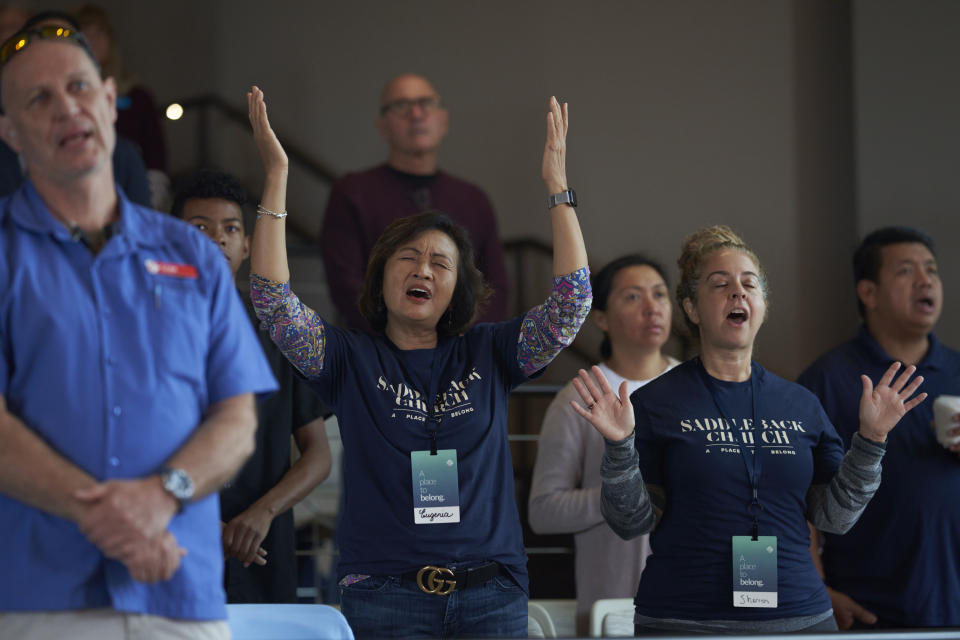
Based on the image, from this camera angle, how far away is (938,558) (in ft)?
9.92

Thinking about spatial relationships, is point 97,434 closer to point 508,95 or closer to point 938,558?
point 938,558

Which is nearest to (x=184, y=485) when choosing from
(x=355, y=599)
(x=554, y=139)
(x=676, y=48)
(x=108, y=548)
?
(x=108, y=548)

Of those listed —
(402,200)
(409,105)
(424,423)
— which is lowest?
(424,423)

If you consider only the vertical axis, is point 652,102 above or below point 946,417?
above

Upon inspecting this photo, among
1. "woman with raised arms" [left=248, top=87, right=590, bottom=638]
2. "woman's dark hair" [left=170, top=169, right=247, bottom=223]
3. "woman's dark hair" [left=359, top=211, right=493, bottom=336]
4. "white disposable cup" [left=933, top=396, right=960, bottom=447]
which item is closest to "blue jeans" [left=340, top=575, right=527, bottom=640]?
"woman with raised arms" [left=248, top=87, right=590, bottom=638]

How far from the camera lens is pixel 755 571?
235cm

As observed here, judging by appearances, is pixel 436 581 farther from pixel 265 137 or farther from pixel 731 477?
pixel 265 137

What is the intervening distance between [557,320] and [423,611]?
26.5 inches

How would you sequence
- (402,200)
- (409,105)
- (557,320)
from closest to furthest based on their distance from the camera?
1. (557,320)
2. (402,200)
3. (409,105)

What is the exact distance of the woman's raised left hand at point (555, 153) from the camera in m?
2.41

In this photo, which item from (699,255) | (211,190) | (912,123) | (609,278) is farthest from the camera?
(912,123)

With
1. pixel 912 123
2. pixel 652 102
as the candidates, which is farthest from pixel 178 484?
pixel 652 102

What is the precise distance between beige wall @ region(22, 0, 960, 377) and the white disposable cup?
1.67 m

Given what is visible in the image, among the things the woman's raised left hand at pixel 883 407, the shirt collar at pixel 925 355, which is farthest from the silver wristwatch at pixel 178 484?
the shirt collar at pixel 925 355
